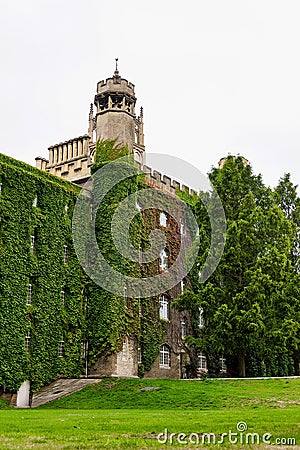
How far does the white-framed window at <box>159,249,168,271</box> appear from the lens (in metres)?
34.5

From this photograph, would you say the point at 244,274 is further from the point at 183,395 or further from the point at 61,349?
the point at 61,349

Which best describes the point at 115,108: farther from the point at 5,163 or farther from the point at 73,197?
the point at 5,163

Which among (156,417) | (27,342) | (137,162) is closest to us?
(156,417)

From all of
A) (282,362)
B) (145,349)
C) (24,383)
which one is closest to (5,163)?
(24,383)

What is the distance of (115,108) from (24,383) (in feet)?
59.7

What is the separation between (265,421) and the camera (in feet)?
43.0

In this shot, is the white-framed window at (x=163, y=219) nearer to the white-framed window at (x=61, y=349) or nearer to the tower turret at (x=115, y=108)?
the tower turret at (x=115, y=108)

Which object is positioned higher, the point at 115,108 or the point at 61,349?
the point at 115,108

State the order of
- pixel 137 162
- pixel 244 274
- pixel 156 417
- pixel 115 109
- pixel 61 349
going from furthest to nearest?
pixel 115 109 < pixel 137 162 < pixel 61 349 < pixel 244 274 < pixel 156 417

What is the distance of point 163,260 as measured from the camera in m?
34.9

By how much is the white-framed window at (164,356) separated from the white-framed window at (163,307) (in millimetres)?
1549

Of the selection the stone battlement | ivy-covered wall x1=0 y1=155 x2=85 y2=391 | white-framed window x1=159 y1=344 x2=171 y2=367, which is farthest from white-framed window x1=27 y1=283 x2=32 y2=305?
the stone battlement

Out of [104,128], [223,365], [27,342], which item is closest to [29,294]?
[27,342]

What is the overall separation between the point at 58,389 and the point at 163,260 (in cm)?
1062
